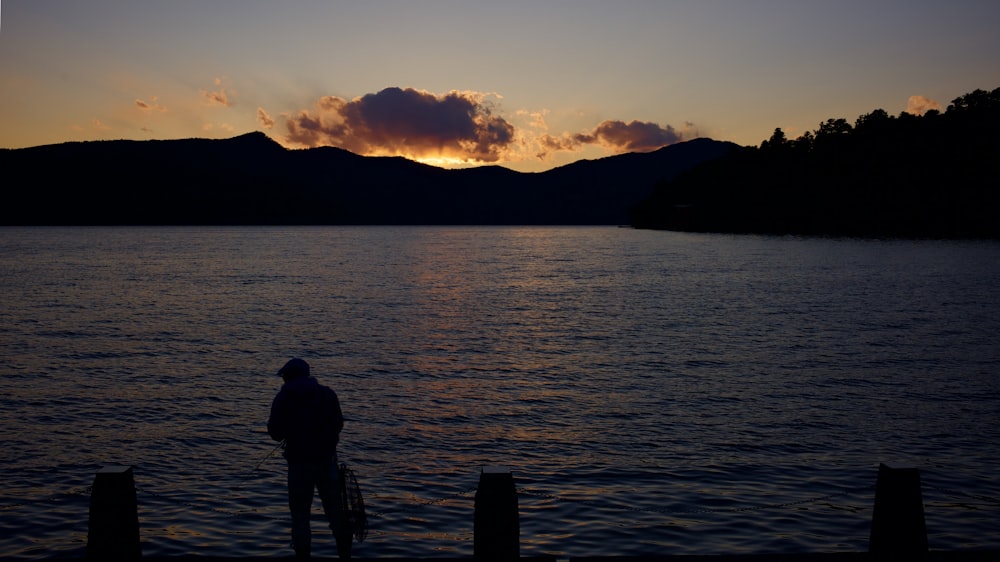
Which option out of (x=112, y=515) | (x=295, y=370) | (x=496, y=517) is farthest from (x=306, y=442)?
(x=496, y=517)

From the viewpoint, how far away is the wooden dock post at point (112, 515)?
838cm

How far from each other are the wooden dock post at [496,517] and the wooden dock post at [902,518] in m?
3.77

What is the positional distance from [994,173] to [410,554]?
217719 millimetres

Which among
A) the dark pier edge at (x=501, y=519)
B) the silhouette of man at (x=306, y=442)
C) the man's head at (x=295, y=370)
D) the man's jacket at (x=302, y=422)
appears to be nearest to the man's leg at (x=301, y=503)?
the silhouette of man at (x=306, y=442)

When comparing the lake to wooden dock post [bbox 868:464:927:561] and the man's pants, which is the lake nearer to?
the man's pants

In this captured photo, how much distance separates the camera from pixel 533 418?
22422 millimetres

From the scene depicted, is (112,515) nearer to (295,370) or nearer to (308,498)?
(308,498)

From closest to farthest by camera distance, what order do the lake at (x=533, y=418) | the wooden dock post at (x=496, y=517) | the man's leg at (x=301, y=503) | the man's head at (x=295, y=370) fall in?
the wooden dock post at (x=496, y=517) < the man's leg at (x=301, y=503) < the man's head at (x=295, y=370) < the lake at (x=533, y=418)

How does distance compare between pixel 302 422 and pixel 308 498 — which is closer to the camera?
pixel 302 422

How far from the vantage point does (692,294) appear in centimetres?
6644

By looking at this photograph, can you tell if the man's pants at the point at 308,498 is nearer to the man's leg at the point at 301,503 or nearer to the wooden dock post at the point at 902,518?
the man's leg at the point at 301,503

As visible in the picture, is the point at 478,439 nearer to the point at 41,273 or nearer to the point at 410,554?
the point at 410,554

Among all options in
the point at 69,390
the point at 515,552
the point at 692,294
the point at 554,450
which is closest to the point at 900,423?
the point at 554,450

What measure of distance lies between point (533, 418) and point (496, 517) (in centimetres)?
1412
